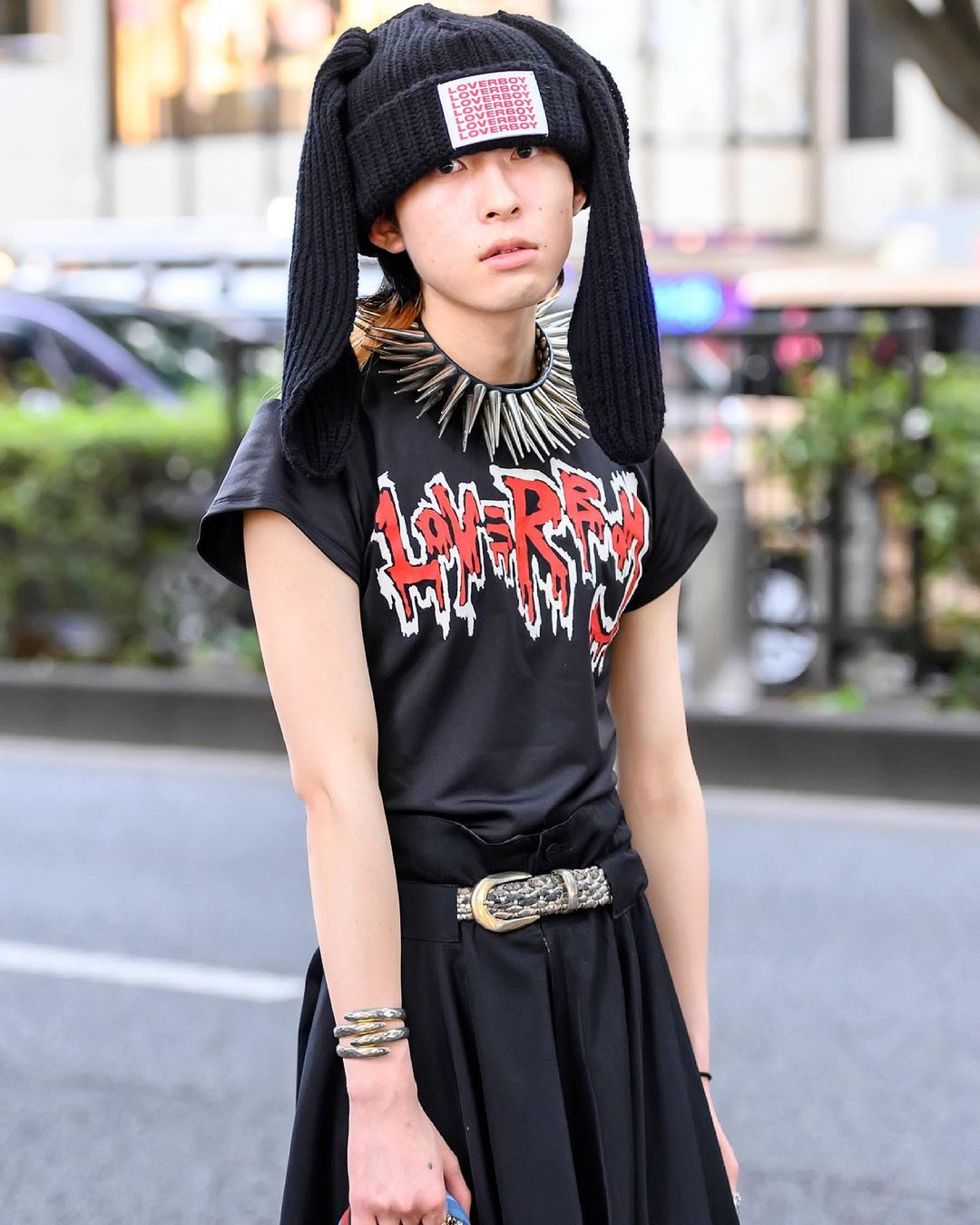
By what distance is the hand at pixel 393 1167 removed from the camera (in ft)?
5.68

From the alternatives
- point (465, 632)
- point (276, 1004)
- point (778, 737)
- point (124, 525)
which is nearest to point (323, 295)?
point (465, 632)

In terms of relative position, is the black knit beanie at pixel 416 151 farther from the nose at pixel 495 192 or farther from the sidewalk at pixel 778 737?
the sidewalk at pixel 778 737

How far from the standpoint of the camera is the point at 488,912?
1828 mm

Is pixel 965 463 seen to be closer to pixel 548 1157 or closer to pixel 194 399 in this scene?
pixel 194 399

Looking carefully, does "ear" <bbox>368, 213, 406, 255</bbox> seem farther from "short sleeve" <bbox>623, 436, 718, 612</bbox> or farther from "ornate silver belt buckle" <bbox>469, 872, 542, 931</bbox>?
"ornate silver belt buckle" <bbox>469, 872, 542, 931</bbox>

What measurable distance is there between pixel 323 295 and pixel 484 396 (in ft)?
0.66

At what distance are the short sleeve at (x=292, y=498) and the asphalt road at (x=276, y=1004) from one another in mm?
2425

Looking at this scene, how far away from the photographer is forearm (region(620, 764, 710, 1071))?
6.83 feet

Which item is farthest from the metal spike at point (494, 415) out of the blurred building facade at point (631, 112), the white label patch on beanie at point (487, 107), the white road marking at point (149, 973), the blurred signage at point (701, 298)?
the blurred building facade at point (631, 112)

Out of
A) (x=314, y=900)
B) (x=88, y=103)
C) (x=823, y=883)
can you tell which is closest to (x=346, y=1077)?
(x=314, y=900)

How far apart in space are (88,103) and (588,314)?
1066 inches

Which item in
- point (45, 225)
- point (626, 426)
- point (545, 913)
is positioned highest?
point (45, 225)

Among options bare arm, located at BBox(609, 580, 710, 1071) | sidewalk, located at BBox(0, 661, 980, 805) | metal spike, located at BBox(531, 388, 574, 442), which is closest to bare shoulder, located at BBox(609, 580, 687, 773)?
bare arm, located at BBox(609, 580, 710, 1071)

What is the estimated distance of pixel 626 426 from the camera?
1.92 m
